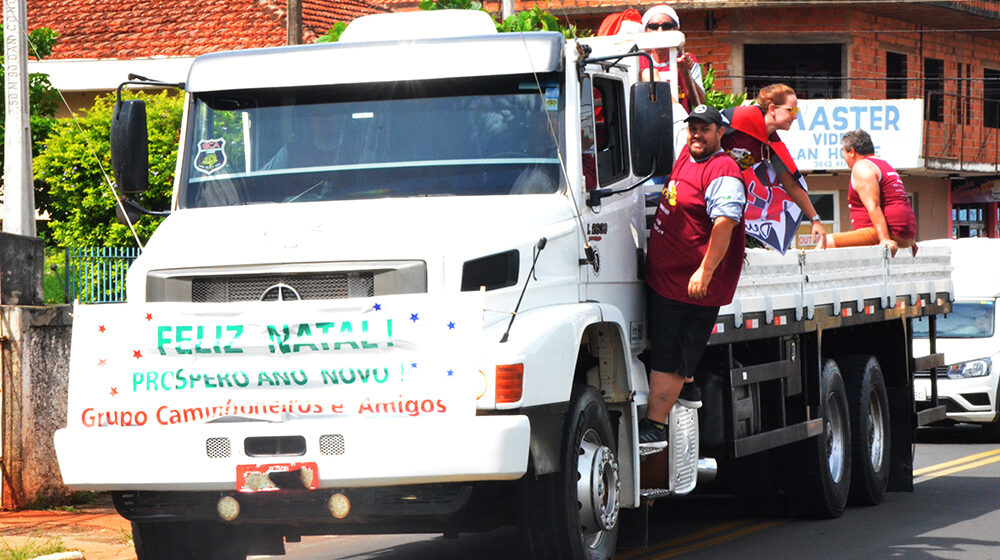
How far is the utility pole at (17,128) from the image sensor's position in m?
15.7

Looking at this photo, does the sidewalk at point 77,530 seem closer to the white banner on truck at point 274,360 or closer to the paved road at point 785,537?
the paved road at point 785,537

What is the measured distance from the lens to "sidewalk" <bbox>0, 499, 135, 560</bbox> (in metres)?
9.18

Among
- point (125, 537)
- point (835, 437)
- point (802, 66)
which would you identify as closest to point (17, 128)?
point (125, 537)

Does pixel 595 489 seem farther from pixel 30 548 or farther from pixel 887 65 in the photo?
pixel 887 65

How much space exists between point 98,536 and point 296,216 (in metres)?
3.45

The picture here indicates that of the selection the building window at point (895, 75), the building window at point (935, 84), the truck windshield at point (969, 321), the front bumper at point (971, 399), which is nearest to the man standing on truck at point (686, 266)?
the front bumper at point (971, 399)

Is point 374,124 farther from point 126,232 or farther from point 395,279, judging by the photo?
point 126,232

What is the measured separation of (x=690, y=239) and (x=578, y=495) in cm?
164

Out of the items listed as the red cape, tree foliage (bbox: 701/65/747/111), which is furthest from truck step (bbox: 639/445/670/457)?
tree foliage (bbox: 701/65/747/111)

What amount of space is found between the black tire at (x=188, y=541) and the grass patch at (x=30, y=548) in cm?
110

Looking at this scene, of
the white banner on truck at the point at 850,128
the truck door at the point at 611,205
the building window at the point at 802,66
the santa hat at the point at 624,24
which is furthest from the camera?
the building window at the point at 802,66

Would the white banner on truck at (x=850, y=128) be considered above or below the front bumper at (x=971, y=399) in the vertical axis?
above

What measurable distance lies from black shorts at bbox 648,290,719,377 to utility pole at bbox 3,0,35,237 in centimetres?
944

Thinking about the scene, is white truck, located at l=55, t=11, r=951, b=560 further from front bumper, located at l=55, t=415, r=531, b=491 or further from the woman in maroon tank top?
the woman in maroon tank top
